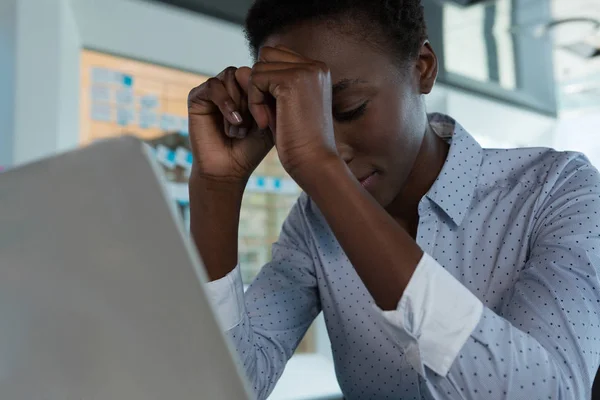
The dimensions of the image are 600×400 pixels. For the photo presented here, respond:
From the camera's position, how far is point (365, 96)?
0.99 m

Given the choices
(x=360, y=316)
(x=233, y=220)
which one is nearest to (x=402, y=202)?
(x=360, y=316)

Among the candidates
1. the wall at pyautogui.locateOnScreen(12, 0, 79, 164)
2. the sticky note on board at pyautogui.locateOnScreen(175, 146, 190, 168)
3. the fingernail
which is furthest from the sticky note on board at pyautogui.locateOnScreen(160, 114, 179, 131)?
the fingernail

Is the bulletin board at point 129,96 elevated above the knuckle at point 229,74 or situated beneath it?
elevated above

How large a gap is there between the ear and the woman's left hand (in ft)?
1.26

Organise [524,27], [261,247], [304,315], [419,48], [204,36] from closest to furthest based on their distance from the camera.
A: 1. [419,48]
2. [304,315]
3. [204,36]
4. [261,247]
5. [524,27]

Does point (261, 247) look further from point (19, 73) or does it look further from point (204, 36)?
point (19, 73)

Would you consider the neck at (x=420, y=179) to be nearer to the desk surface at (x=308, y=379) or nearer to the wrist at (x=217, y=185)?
the wrist at (x=217, y=185)

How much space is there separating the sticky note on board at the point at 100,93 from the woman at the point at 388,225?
1.78 m

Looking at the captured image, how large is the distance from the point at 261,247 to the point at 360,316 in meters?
2.33

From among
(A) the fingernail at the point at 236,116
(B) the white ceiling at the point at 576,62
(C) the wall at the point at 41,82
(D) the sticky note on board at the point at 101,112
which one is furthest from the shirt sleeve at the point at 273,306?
(B) the white ceiling at the point at 576,62

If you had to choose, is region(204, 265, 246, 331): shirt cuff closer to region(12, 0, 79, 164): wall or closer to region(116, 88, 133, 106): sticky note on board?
region(12, 0, 79, 164): wall

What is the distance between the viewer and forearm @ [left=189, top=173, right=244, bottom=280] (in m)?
1.03

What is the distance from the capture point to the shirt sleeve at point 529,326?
65 cm

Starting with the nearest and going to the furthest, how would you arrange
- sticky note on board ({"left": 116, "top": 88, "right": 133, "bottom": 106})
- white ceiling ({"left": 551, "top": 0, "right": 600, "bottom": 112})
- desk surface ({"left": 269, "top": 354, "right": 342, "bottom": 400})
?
sticky note on board ({"left": 116, "top": 88, "right": 133, "bottom": 106})
desk surface ({"left": 269, "top": 354, "right": 342, "bottom": 400})
white ceiling ({"left": 551, "top": 0, "right": 600, "bottom": 112})
